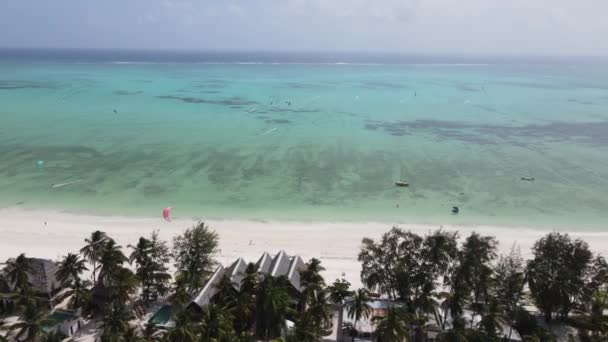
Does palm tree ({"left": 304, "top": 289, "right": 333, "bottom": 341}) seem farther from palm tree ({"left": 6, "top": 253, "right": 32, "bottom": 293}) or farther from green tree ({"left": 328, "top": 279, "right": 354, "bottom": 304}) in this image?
palm tree ({"left": 6, "top": 253, "right": 32, "bottom": 293})

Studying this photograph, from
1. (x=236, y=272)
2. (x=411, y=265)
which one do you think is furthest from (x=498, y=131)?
(x=236, y=272)

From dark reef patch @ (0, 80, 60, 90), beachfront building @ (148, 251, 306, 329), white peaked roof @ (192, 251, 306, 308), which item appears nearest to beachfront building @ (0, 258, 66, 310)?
beachfront building @ (148, 251, 306, 329)

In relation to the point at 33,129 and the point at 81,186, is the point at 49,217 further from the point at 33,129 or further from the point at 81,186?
the point at 33,129

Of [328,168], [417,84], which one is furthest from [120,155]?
[417,84]

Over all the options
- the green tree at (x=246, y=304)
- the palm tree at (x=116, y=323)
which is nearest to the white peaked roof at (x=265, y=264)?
the green tree at (x=246, y=304)

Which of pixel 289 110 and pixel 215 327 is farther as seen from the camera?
pixel 289 110

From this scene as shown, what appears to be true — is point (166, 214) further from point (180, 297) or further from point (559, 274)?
point (559, 274)
